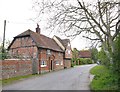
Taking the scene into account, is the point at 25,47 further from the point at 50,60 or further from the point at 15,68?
the point at 15,68

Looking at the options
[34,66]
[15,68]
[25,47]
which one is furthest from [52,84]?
[25,47]

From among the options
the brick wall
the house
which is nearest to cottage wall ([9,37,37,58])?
the house

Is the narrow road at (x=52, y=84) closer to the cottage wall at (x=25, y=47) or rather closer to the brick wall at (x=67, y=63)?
the cottage wall at (x=25, y=47)

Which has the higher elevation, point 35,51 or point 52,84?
point 35,51

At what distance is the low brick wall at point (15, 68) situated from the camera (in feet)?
88.0

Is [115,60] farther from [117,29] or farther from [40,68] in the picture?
[40,68]

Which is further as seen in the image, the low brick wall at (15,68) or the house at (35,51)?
the house at (35,51)

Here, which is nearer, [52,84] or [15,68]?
[52,84]

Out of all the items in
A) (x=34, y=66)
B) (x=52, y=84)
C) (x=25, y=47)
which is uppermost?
(x=25, y=47)

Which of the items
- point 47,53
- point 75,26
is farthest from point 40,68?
point 75,26

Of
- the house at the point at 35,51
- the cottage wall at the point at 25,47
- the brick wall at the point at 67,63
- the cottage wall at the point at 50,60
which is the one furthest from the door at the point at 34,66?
the brick wall at the point at 67,63

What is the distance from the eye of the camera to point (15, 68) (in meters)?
29.6

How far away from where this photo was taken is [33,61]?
3662 cm

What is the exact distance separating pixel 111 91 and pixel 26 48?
28304mm
